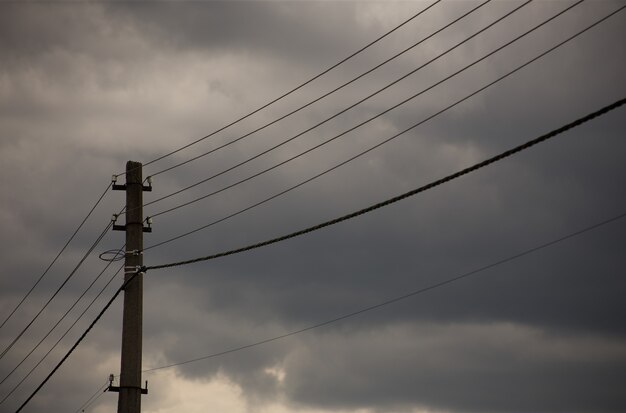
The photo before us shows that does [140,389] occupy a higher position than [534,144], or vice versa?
[140,389]

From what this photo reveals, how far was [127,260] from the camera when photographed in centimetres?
2327

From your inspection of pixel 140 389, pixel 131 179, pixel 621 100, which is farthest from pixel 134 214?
pixel 621 100

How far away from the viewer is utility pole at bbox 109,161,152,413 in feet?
72.9

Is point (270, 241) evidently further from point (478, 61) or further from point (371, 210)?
point (478, 61)

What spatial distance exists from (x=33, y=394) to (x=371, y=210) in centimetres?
1331

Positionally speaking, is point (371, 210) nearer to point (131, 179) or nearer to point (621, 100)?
point (621, 100)

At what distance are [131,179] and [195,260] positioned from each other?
350cm

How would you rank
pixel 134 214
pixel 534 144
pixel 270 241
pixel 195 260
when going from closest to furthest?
pixel 534 144
pixel 270 241
pixel 195 260
pixel 134 214

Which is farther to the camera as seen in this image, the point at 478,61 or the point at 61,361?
the point at 61,361

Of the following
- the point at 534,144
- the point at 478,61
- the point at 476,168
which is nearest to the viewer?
the point at 534,144

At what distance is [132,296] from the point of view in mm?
23078

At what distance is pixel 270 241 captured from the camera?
64.2ft

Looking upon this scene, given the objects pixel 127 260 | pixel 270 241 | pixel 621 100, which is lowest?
pixel 621 100

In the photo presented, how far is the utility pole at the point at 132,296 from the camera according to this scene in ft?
72.9
